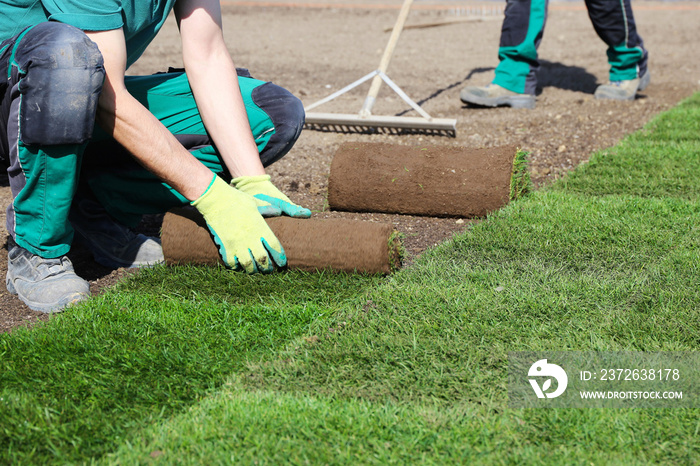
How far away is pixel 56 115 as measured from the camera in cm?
249

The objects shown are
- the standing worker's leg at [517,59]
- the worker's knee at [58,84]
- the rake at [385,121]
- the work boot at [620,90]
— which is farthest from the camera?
the work boot at [620,90]

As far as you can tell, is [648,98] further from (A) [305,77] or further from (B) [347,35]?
(B) [347,35]

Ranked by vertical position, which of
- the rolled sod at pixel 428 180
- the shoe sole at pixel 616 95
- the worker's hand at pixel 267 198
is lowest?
the shoe sole at pixel 616 95

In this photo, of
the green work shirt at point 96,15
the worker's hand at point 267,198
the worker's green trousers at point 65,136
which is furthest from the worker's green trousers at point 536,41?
the green work shirt at point 96,15

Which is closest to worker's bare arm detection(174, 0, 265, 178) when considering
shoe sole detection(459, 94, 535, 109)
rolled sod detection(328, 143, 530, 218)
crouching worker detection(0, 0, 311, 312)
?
crouching worker detection(0, 0, 311, 312)

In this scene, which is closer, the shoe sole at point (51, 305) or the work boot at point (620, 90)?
the shoe sole at point (51, 305)

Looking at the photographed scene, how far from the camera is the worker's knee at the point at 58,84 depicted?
97.1 inches

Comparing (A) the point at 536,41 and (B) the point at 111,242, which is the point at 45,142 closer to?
(B) the point at 111,242

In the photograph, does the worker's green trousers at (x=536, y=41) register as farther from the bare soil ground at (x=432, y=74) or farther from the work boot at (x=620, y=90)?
the bare soil ground at (x=432, y=74)

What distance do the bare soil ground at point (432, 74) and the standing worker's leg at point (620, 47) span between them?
0.15 m

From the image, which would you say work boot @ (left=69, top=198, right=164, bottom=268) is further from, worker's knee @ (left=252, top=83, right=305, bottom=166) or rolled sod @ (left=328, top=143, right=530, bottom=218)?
rolled sod @ (left=328, top=143, right=530, bottom=218)

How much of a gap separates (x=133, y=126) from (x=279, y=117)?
2.78 feet

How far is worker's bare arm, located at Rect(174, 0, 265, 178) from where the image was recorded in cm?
305

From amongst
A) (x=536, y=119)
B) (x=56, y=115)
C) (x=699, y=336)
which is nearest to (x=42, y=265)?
(x=56, y=115)
